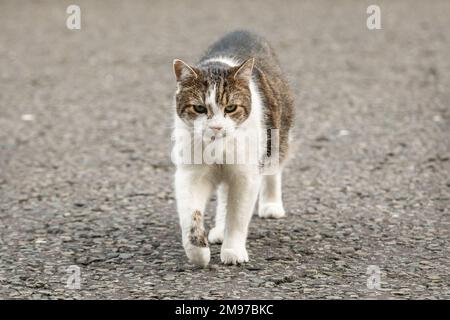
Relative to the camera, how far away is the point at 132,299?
4180mm

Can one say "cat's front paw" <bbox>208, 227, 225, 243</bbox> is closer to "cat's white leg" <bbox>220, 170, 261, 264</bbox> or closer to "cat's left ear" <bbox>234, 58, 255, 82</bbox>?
"cat's white leg" <bbox>220, 170, 261, 264</bbox>

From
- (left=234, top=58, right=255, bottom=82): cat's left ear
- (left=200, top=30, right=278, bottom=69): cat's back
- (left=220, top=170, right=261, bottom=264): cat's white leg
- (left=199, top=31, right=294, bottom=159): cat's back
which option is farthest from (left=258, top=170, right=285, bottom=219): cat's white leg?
(left=234, top=58, right=255, bottom=82): cat's left ear

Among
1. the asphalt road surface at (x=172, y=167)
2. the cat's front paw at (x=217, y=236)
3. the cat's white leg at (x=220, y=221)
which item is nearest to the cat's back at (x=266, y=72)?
the cat's white leg at (x=220, y=221)

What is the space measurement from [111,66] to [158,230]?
17.9ft

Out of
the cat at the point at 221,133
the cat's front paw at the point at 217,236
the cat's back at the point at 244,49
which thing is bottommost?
the cat's front paw at the point at 217,236

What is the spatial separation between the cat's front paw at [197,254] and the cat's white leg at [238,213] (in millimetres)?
152

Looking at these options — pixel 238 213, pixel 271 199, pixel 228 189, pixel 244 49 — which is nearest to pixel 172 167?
pixel 271 199

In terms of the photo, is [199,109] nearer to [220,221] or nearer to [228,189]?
[228,189]

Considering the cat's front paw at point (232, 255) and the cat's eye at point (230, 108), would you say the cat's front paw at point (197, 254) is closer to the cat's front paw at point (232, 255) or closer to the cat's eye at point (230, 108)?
the cat's front paw at point (232, 255)

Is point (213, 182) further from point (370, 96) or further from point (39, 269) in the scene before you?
point (370, 96)

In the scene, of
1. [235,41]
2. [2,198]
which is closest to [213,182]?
[235,41]

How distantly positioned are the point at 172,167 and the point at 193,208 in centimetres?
226

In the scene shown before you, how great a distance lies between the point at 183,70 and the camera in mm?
4617

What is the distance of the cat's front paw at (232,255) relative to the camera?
4652mm
